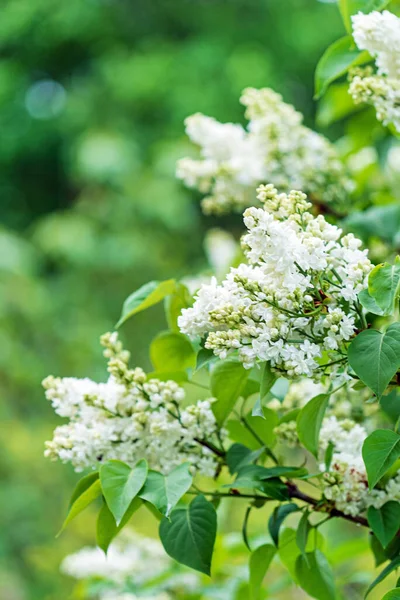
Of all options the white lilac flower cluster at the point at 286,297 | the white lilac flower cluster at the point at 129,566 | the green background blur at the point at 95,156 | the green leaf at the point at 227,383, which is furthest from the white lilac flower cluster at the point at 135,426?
the green background blur at the point at 95,156

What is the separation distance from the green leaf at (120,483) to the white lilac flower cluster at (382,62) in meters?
0.35

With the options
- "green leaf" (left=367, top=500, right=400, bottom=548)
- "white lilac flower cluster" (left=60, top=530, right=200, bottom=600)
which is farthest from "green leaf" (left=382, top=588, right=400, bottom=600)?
"white lilac flower cluster" (left=60, top=530, right=200, bottom=600)

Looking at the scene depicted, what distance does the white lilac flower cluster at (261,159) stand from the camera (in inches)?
37.1

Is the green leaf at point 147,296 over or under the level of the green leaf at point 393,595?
over

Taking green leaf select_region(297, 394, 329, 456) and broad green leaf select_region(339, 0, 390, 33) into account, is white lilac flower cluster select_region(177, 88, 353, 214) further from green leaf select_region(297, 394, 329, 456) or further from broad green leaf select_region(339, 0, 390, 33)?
green leaf select_region(297, 394, 329, 456)

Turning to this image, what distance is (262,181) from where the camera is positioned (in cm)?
97

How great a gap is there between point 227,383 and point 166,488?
107mm

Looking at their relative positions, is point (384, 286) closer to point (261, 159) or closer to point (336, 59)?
point (336, 59)

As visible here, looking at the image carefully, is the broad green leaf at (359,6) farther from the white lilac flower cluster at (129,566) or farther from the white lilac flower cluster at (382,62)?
the white lilac flower cluster at (129,566)

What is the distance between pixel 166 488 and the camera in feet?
1.93

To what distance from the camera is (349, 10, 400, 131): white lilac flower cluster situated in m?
0.66

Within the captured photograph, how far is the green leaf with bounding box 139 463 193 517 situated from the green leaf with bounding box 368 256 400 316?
0.63 ft

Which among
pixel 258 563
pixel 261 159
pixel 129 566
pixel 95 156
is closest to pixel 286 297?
pixel 258 563

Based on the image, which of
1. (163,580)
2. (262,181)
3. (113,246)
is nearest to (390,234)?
(262,181)
